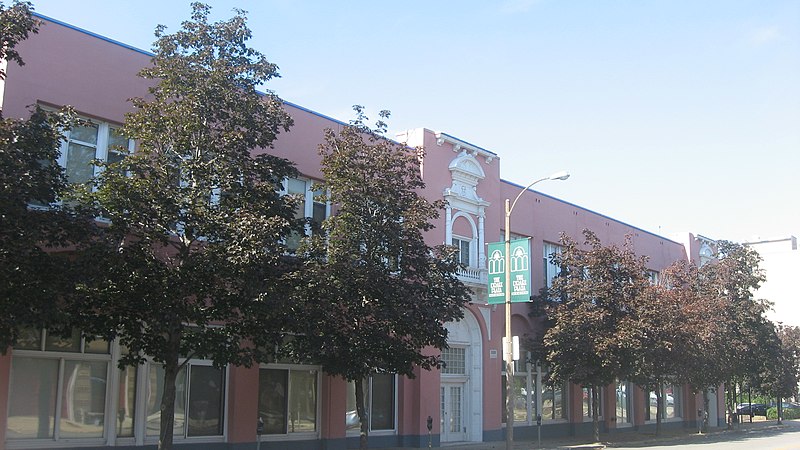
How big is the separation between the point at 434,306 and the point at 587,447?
14.0m

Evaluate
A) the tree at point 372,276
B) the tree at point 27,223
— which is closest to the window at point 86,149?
the tree at point 27,223

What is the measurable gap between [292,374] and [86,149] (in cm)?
903

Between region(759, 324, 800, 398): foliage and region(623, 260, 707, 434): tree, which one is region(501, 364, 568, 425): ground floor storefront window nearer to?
region(623, 260, 707, 434): tree

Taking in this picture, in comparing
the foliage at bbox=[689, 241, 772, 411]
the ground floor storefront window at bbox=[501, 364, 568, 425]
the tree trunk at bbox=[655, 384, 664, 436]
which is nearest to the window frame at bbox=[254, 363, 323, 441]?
the ground floor storefront window at bbox=[501, 364, 568, 425]

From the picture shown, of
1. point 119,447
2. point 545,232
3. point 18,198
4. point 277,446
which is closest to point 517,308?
point 545,232

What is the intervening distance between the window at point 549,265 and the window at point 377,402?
36.4 ft

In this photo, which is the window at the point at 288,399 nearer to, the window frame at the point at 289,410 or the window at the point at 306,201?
the window frame at the point at 289,410

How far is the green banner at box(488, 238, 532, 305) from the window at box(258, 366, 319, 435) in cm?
618

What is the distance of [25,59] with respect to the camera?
59.0ft

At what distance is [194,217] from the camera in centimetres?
1512

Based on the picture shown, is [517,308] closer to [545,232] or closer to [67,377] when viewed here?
[545,232]

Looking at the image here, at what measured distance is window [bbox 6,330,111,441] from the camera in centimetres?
1764

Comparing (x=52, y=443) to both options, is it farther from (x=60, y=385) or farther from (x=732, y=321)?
(x=732, y=321)

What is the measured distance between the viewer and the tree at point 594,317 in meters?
29.9
